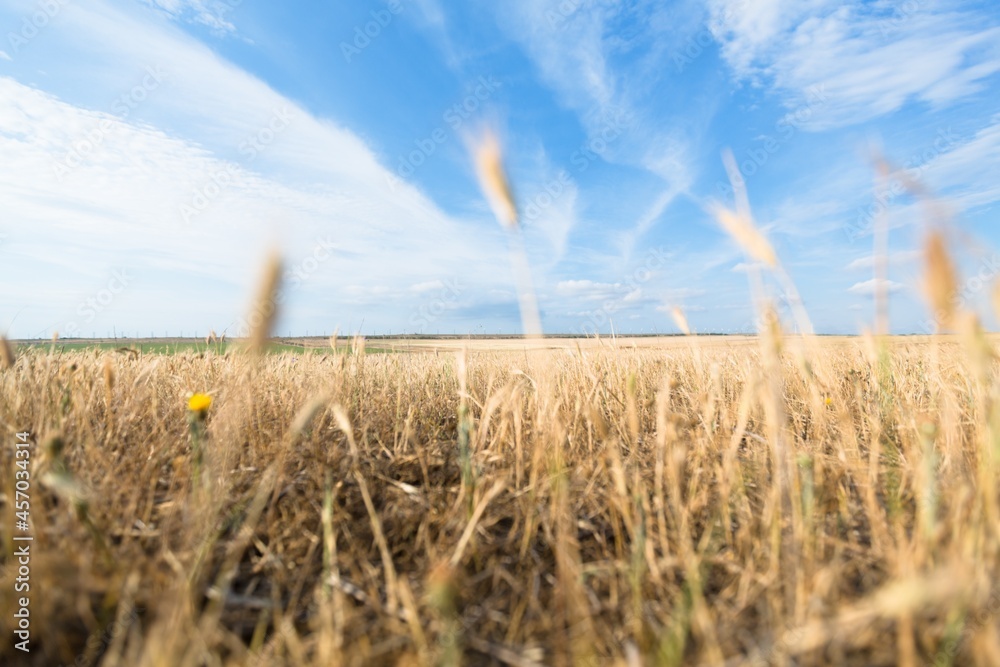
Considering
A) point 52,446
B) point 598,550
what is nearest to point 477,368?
point 598,550

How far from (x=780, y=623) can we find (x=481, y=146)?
1434mm

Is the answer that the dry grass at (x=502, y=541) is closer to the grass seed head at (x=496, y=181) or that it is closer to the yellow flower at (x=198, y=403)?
the yellow flower at (x=198, y=403)

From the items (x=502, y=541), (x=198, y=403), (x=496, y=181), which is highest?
(x=496, y=181)

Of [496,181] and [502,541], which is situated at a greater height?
[496,181]

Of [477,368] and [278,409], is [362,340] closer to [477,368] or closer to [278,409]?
[278,409]

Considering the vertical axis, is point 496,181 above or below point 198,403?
above

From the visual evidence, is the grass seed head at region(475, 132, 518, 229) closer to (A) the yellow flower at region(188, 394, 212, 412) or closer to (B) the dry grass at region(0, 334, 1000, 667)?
(B) the dry grass at region(0, 334, 1000, 667)

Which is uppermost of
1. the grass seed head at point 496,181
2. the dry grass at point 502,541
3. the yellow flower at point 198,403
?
the grass seed head at point 496,181

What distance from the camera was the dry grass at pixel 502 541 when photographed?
100cm

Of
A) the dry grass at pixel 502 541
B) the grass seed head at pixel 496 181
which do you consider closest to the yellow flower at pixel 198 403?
the dry grass at pixel 502 541

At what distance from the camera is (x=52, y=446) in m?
1.19

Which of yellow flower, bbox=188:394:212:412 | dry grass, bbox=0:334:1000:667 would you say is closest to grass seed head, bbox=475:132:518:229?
dry grass, bbox=0:334:1000:667

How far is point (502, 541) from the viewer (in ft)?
5.04

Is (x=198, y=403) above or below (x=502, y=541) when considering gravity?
above
